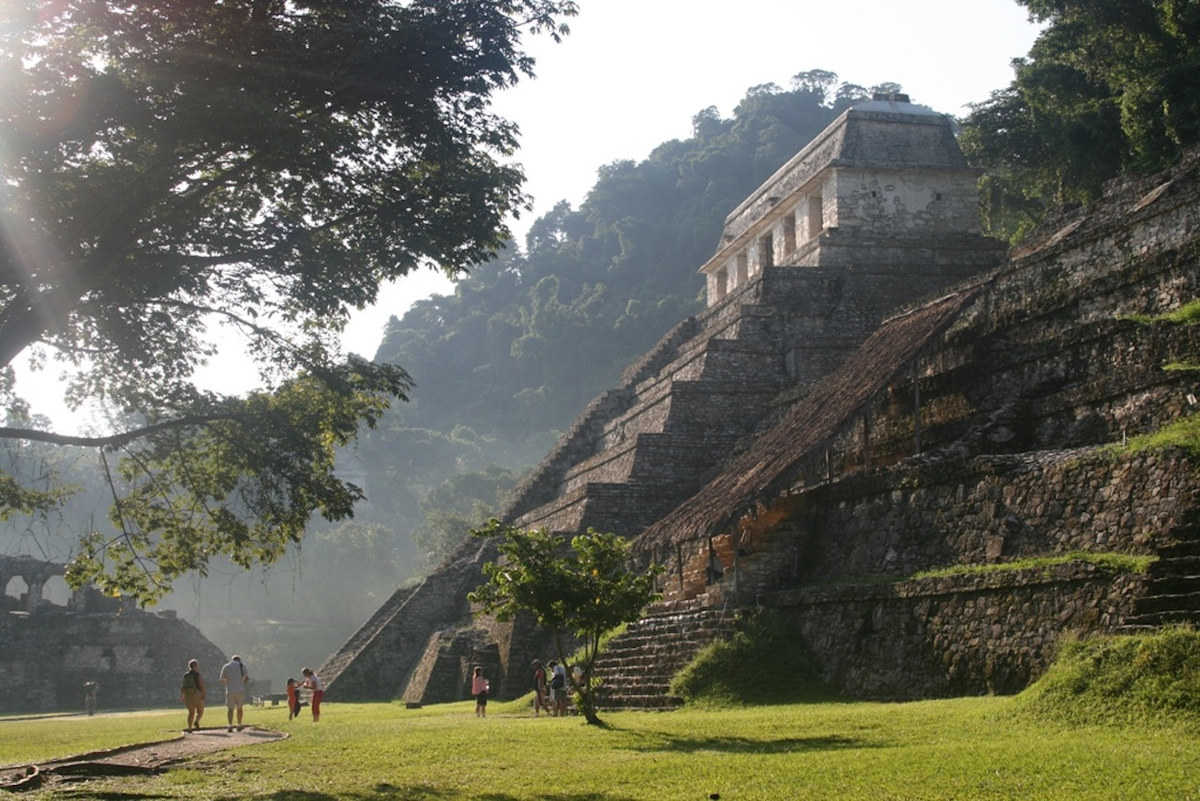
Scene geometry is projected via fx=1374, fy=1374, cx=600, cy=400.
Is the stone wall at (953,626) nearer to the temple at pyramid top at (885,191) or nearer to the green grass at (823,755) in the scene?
the green grass at (823,755)

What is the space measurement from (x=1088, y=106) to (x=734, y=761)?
16.7 meters

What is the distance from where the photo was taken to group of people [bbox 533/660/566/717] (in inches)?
613

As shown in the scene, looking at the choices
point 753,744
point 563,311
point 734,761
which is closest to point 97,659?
point 753,744

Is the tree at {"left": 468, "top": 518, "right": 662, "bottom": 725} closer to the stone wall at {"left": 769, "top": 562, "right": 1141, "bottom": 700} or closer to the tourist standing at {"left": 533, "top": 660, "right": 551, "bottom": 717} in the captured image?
the stone wall at {"left": 769, "top": 562, "right": 1141, "bottom": 700}

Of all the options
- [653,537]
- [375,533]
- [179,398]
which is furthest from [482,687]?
[375,533]

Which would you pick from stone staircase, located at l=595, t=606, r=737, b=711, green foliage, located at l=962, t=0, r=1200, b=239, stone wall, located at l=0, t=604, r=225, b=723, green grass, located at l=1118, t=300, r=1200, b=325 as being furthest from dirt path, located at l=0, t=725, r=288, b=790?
stone wall, located at l=0, t=604, r=225, b=723

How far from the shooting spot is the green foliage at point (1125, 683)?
8.45 m

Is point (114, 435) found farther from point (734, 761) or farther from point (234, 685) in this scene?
point (234, 685)

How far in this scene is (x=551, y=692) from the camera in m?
16.2

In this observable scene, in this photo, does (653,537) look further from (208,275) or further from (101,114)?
(101,114)

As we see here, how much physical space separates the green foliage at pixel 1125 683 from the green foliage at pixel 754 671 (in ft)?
12.4

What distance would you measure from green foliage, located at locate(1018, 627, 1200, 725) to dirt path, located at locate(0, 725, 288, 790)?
21.4 feet

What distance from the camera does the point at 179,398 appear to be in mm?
11398

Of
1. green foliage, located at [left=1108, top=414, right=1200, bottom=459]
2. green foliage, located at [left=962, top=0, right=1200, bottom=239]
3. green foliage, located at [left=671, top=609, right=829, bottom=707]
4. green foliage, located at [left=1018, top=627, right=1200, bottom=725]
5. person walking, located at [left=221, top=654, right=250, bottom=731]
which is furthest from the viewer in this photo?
green foliage, located at [left=962, top=0, right=1200, bottom=239]
